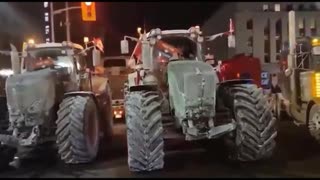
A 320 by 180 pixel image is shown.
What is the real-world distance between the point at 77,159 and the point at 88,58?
12.1 feet

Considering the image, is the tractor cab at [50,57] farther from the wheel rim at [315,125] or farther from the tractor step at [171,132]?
the wheel rim at [315,125]

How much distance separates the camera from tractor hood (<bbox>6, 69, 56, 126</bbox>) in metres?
10.2

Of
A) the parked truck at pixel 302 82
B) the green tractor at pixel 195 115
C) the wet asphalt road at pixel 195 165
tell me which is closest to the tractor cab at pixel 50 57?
the wet asphalt road at pixel 195 165

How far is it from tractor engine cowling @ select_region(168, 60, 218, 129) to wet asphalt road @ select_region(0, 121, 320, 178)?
2.89ft

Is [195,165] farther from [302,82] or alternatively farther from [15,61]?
[302,82]

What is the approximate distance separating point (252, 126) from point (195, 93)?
1120 mm

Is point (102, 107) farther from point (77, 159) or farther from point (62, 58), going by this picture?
point (77, 159)

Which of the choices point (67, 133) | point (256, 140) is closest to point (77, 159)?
point (67, 133)

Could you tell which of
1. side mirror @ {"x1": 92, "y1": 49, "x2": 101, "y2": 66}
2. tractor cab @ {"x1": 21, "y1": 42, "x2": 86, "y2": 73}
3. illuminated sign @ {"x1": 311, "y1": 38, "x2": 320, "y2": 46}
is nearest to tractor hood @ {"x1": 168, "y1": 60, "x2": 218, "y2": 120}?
tractor cab @ {"x1": 21, "y1": 42, "x2": 86, "y2": 73}

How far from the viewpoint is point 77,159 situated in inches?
402

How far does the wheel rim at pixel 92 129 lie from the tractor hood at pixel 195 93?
1.99 metres

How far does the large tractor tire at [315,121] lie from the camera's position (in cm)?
1194

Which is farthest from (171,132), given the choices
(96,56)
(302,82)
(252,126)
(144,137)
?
(302,82)

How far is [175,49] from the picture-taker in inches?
447
